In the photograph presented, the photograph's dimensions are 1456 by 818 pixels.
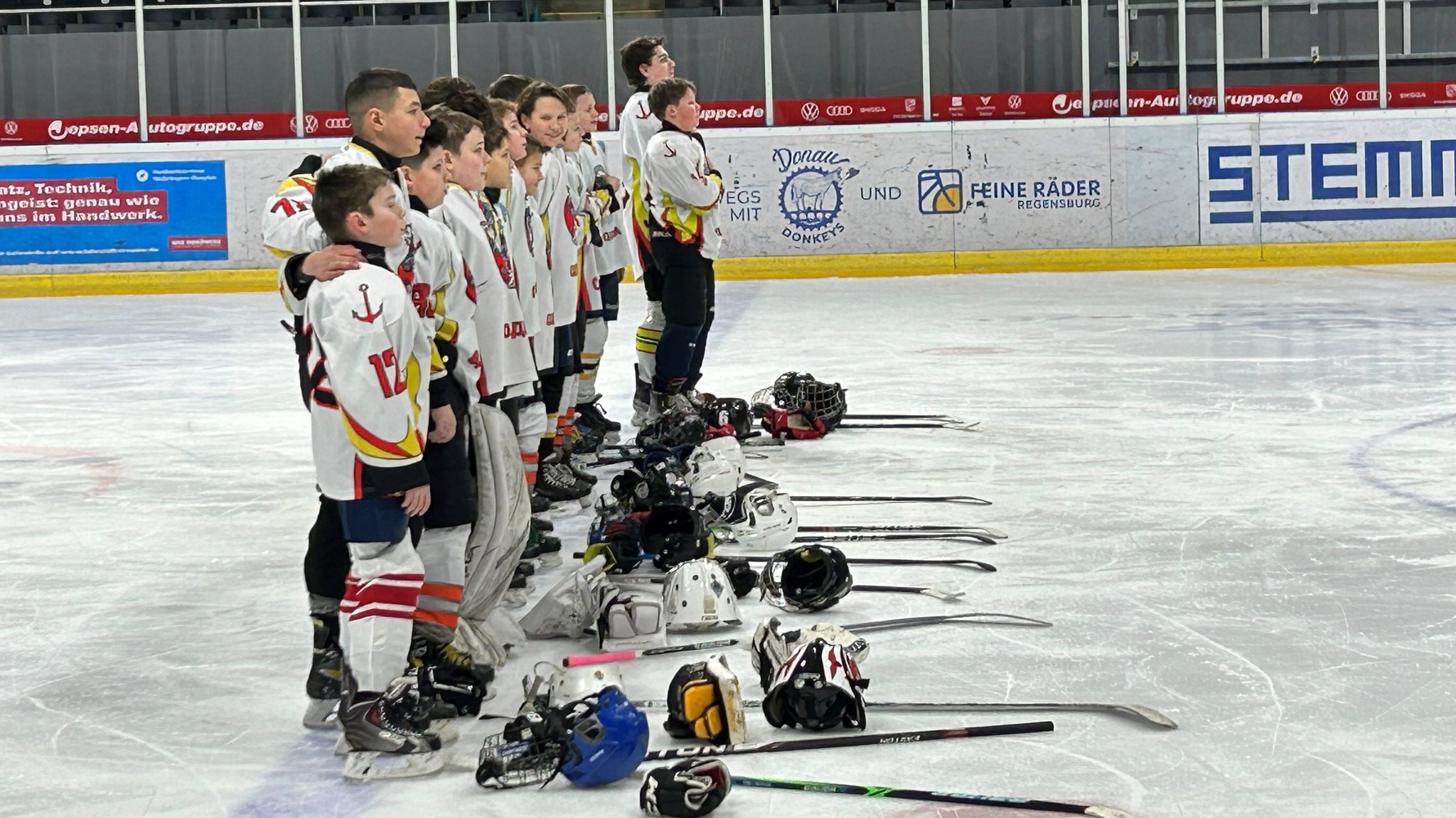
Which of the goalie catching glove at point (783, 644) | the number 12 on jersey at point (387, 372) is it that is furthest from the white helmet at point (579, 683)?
the number 12 on jersey at point (387, 372)

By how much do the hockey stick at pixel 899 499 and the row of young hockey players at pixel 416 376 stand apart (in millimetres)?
871

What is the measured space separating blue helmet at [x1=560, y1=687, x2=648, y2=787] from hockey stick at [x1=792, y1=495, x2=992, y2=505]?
2562mm

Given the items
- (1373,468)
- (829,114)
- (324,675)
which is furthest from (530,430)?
(829,114)

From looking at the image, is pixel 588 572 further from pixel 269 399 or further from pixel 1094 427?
pixel 269 399

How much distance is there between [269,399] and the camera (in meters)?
8.11

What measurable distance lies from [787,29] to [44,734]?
12.0 m

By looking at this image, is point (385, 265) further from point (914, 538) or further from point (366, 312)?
point (914, 538)

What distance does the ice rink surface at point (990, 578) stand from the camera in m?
2.92

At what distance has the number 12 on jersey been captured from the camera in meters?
3.01

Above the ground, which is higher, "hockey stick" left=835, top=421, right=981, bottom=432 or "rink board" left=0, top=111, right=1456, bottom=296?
"rink board" left=0, top=111, right=1456, bottom=296

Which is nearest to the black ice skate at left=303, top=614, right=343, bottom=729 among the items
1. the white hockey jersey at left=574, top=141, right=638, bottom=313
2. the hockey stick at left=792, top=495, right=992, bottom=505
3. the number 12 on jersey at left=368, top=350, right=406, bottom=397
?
the number 12 on jersey at left=368, top=350, right=406, bottom=397

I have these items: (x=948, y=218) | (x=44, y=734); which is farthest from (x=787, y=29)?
(x=44, y=734)

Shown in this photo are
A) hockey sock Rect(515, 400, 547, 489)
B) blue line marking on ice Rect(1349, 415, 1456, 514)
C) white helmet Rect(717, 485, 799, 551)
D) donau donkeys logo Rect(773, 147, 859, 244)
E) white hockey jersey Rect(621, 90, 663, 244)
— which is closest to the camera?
white helmet Rect(717, 485, 799, 551)

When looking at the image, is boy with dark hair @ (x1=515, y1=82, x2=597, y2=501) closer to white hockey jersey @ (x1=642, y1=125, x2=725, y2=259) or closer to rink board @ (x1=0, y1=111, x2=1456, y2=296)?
white hockey jersey @ (x1=642, y1=125, x2=725, y2=259)
